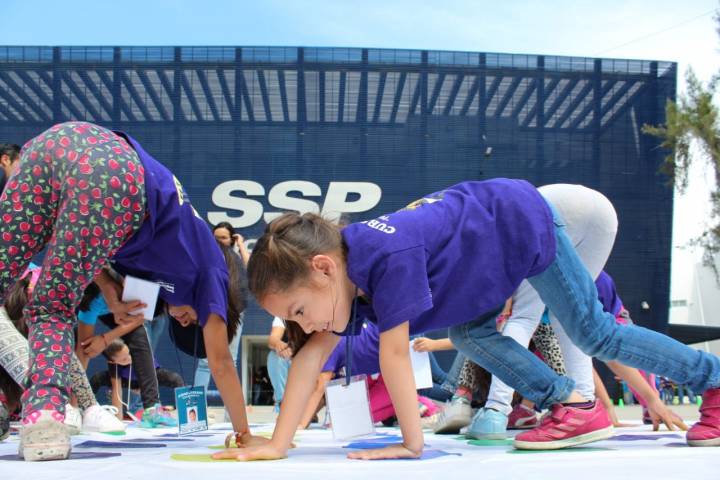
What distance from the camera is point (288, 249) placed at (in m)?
1.71

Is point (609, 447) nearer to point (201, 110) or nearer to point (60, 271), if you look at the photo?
point (60, 271)

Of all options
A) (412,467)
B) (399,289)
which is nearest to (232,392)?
(399,289)

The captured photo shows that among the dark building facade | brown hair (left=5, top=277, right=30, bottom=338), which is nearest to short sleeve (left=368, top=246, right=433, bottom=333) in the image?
brown hair (left=5, top=277, right=30, bottom=338)

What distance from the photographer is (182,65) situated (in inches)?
563

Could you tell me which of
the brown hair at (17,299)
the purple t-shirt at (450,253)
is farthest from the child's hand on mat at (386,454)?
the brown hair at (17,299)

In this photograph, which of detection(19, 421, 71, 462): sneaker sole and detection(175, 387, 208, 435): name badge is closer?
detection(19, 421, 71, 462): sneaker sole

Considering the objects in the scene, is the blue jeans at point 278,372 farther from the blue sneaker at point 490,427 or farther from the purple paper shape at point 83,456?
the purple paper shape at point 83,456

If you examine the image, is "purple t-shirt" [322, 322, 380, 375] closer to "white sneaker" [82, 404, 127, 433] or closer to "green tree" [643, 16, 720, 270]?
"white sneaker" [82, 404, 127, 433]

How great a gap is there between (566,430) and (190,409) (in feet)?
4.26

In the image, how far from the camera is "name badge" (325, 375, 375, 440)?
191cm

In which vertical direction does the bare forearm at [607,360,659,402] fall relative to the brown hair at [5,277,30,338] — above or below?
below

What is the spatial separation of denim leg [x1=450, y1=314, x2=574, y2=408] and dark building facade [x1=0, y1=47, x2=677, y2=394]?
471 inches

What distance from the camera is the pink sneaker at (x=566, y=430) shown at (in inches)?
77.7

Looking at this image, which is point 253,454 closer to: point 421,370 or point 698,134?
point 421,370
